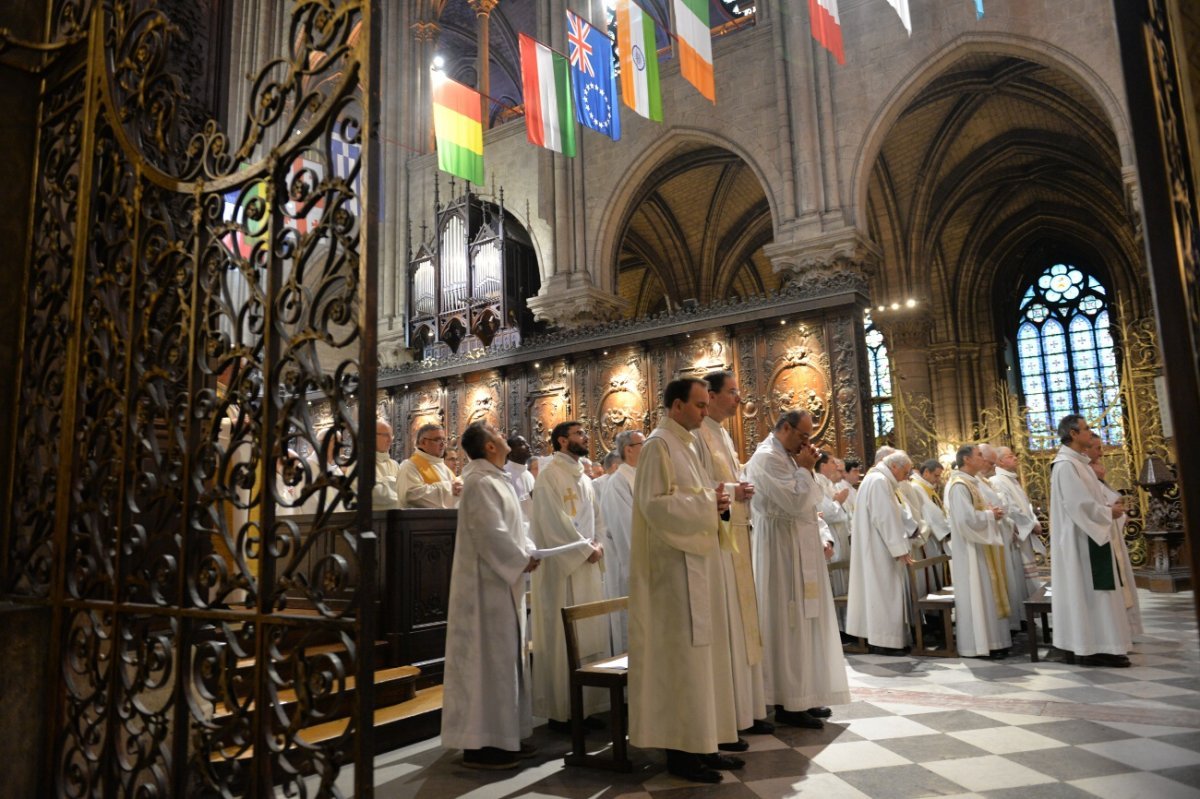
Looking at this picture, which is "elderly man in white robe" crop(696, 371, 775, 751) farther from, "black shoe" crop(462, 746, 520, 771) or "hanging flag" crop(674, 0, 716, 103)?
"hanging flag" crop(674, 0, 716, 103)

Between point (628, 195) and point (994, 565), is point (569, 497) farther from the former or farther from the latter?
point (628, 195)

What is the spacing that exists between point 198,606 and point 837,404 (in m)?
10.5

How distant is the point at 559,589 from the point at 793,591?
1497 mm

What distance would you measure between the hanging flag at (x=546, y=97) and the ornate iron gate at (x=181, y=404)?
9304 mm

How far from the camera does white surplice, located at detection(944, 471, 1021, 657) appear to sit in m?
7.06

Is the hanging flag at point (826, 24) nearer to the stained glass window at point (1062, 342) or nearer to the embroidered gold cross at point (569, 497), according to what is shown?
the embroidered gold cross at point (569, 497)

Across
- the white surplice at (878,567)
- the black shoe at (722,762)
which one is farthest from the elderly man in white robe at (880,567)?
the black shoe at (722,762)

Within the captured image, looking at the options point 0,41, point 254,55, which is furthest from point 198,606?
point 254,55

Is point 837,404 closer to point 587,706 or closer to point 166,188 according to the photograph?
point 587,706

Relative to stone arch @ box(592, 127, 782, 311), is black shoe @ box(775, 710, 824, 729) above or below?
below

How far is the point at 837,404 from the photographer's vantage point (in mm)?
12008

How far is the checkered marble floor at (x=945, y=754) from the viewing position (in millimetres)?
3729

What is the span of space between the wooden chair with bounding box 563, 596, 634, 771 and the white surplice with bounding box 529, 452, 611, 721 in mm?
819

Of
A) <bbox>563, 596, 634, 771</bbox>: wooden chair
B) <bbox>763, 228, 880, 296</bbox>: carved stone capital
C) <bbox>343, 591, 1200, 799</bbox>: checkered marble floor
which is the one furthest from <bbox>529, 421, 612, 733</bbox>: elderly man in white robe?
A: <bbox>763, 228, 880, 296</bbox>: carved stone capital
